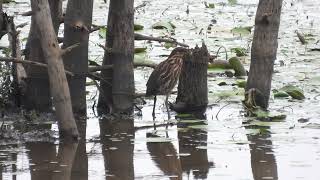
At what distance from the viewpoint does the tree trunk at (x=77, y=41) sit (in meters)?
10.2

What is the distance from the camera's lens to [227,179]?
8070 mm

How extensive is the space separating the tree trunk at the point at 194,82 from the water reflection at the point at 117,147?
2.98ft

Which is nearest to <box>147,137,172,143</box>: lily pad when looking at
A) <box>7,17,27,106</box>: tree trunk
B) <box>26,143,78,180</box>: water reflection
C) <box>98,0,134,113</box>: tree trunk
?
<box>26,143,78,180</box>: water reflection

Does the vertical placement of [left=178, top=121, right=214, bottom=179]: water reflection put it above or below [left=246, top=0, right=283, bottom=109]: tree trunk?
below

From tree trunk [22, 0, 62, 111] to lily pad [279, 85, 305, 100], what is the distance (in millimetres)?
3206

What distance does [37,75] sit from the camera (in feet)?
35.0

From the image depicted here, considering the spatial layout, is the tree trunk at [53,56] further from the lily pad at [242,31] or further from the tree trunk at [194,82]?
the lily pad at [242,31]

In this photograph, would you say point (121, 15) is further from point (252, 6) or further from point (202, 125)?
point (252, 6)

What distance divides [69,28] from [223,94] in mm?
→ 2645

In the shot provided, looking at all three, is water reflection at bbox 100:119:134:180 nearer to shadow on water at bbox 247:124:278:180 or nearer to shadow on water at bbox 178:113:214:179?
shadow on water at bbox 178:113:214:179

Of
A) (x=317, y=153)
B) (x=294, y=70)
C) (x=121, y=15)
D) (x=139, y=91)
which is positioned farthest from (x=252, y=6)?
(x=317, y=153)

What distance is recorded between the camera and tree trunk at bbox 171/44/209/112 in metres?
11.3

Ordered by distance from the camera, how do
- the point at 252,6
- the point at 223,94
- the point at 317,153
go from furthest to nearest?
the point at 252,6, the point at 223,94, the point at 317,153

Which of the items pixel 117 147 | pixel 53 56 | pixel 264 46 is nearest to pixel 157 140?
pixel 117 147
